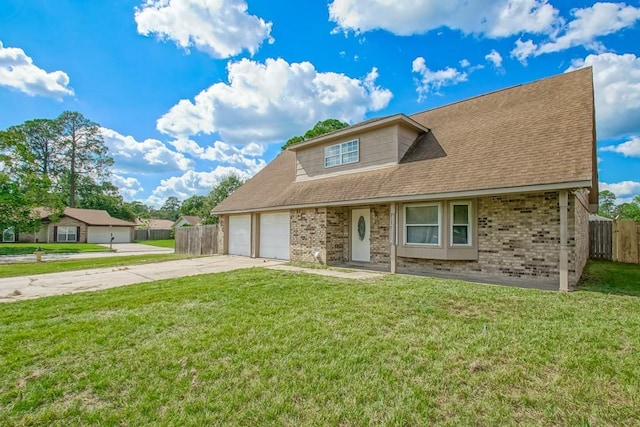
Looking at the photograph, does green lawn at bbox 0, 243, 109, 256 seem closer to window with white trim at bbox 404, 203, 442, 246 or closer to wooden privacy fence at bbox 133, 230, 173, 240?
wooden privacy fence at bbox 133, 230, 173, 240

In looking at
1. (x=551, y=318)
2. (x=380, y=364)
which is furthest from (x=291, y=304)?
(x=551, y=318)

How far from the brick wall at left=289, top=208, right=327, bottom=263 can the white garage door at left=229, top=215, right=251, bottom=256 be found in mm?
3495

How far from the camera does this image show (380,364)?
3.40 m

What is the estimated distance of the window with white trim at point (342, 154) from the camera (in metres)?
11.9

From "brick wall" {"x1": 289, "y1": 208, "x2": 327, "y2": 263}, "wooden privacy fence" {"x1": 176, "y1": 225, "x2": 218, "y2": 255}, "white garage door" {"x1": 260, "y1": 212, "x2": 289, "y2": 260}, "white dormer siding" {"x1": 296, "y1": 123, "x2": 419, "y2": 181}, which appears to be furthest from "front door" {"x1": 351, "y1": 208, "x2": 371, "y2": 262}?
"wooden privacy fence" {"x1": 176, "y1": 225, "x2": 218, "y2": 255}

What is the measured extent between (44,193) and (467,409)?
3333cm

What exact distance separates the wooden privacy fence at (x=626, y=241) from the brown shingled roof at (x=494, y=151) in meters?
5.63

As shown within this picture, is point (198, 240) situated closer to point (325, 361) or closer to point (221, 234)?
point (221, 234)

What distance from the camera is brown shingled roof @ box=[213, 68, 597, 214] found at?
7.17 metres

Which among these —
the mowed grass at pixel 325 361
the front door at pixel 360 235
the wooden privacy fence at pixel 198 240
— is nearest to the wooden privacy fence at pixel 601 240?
the mowed grass at pixel 325 361

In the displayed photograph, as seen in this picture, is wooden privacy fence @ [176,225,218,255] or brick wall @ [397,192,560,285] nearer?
brick wall @ [397,192,560,285]

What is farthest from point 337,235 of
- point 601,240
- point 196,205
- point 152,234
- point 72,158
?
point 196,205

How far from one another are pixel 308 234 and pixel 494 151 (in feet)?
22.5

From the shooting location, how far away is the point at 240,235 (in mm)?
16219
